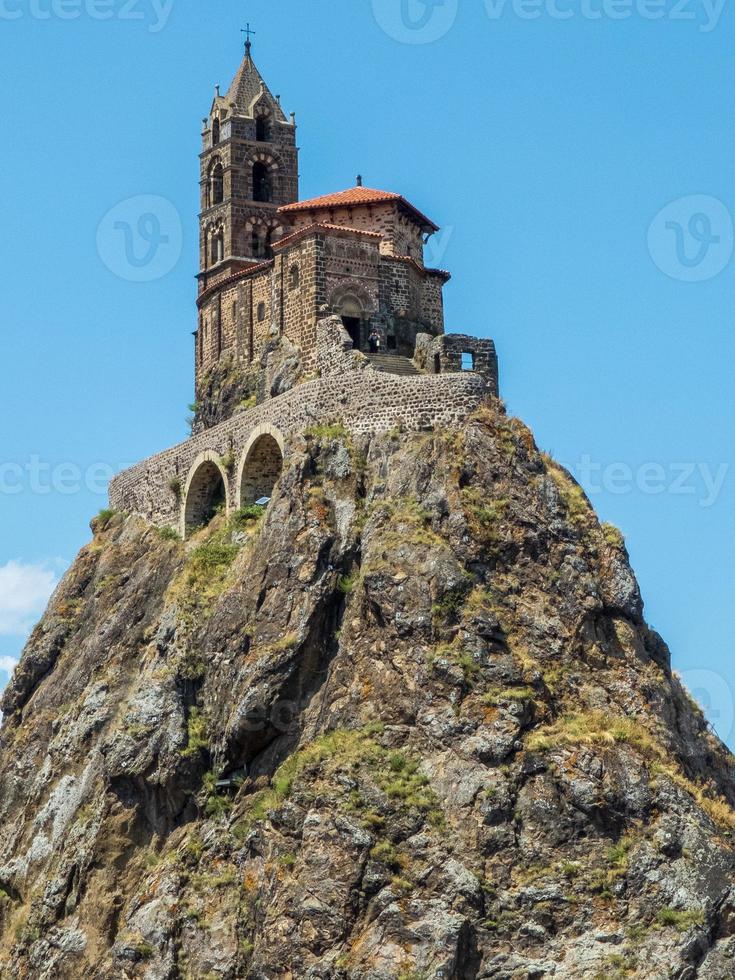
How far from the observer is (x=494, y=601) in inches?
2943

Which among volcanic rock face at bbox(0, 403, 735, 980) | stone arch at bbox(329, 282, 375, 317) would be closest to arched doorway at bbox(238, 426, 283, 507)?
volcanic rock face at bbox(0, 403, 735, 980)

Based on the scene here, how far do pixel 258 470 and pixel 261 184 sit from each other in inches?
720

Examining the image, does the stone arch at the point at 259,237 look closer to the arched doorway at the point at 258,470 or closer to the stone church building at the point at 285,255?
the stone church building at the point at 285,255

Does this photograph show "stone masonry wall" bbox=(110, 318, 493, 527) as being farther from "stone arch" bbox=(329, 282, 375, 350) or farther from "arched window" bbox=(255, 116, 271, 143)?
"arched window" bbox=(255, 116, 271, 143)

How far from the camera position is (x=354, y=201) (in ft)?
300

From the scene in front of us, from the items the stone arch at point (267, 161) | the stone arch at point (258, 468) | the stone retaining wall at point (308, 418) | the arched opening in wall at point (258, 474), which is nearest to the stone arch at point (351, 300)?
the stone retaining wall at point (308, 418)

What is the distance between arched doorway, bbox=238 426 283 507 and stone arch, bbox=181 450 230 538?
9.80 ft

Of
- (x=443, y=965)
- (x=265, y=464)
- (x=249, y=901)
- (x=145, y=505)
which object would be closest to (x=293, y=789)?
(x=249, y=901)

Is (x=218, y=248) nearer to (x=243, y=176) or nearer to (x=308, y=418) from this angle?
(x=243, y=176)

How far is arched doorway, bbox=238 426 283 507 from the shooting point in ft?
283

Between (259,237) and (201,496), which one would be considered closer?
(201,496)

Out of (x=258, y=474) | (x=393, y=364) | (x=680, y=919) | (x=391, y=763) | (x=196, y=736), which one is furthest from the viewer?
(x=258, y=474)

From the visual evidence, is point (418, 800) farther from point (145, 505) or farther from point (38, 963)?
point (145, 505)

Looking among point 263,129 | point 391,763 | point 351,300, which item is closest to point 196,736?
point 391,763
